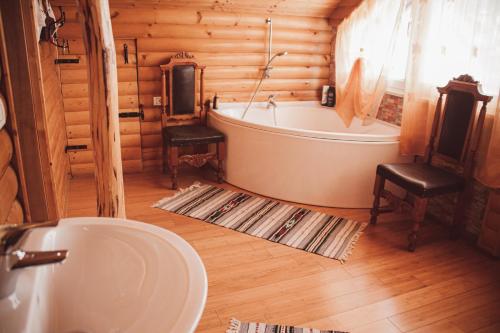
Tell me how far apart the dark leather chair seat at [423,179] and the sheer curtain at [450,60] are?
198 millimetres

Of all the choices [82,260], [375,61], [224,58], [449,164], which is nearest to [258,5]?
[224,58]

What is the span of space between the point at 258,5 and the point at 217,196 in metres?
2.01

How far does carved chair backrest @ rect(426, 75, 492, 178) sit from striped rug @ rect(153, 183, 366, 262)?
2.92 feet

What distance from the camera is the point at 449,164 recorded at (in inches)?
128


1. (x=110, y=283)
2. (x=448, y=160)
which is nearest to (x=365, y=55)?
(x=448, y=160)

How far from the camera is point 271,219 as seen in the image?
329 cm

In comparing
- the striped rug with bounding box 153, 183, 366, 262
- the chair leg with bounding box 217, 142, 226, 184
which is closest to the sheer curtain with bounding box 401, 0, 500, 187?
the striped rug with bounding box 153, 183, 366, 262

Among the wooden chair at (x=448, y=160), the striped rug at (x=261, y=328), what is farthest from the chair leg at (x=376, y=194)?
the striped rug at (x=261, y=328)

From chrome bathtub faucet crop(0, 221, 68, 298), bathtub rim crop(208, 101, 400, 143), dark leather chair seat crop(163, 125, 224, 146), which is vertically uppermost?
chrome bathtub faucet crop(0, 221, 68, 298)

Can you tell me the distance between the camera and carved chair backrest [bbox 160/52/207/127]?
396 cm

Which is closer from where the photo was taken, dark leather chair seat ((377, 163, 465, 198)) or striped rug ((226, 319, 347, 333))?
striped rug ((226, 319, 347, 333))

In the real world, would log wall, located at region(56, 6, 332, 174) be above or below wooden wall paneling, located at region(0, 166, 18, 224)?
above

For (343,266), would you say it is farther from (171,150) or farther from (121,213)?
(171,150)

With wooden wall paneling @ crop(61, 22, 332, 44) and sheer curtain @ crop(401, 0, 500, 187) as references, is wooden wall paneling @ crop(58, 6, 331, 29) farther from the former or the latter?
sheer curtain @ crop(401, 0, 500, 187)
